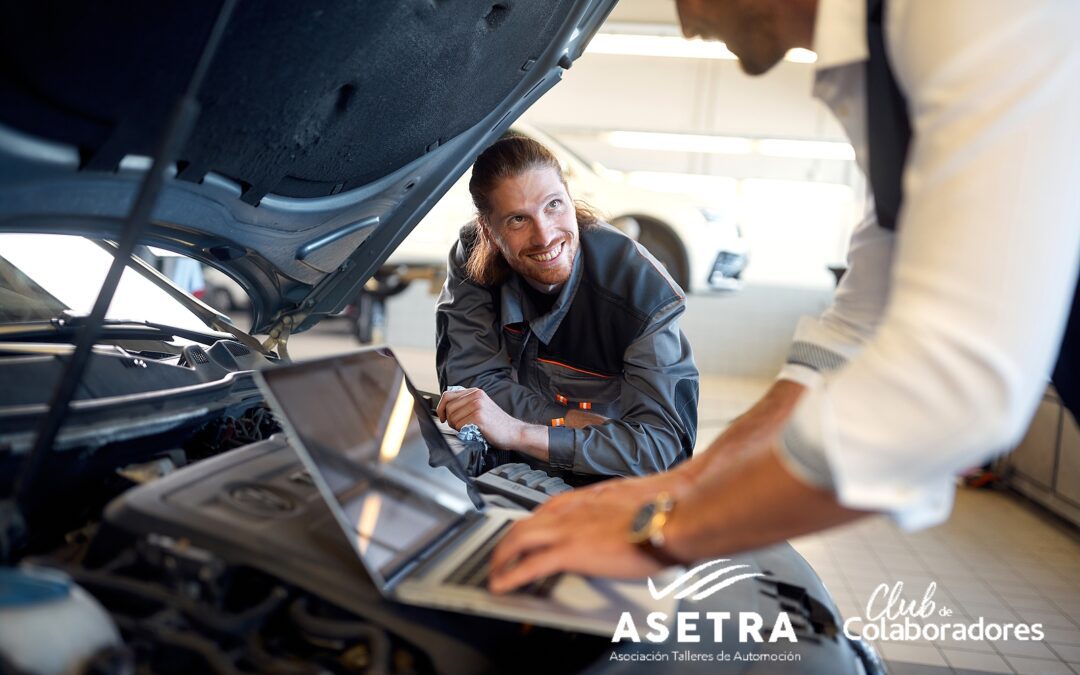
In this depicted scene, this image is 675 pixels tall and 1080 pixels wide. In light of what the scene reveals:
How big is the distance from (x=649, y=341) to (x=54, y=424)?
1.17 metres

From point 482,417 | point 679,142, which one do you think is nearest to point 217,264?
point 482,417

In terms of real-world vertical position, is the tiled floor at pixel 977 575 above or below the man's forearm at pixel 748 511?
below

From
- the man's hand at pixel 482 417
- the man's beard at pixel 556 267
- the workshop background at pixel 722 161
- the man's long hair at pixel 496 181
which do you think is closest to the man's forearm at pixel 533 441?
the man's hand at pixel 482 417

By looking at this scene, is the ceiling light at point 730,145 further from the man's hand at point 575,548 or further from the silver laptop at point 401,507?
the man's hand at point 575,548

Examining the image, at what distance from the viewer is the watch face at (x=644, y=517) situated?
2.22 feet

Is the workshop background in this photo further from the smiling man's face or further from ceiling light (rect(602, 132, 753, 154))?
the smiling man's face

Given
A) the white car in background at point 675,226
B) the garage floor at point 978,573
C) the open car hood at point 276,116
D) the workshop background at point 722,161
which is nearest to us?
the open car hood at point 276,116

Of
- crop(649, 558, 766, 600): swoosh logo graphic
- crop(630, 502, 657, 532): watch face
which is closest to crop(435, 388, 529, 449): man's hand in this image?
crop(649, 558, 766, 600): swoosh logo graphic

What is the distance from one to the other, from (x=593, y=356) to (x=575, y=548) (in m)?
1.14

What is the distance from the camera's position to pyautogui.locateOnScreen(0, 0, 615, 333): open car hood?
0.84 meters

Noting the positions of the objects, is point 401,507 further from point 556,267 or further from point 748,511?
point 556,267

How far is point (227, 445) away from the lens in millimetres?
1155

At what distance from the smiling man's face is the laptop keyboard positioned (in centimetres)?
104

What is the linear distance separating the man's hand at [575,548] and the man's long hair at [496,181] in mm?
1197
